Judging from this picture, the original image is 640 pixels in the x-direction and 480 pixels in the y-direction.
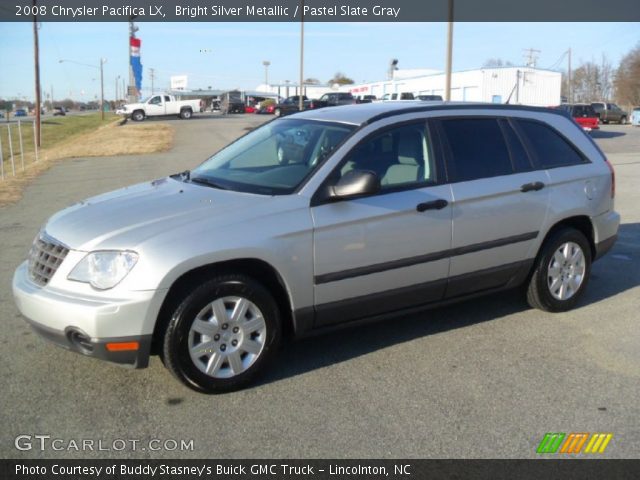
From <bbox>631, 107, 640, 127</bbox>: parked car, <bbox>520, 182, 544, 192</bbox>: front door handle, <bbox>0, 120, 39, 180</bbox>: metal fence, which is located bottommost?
<bbox>0, 120, 39, 180</bbox>: metal fence

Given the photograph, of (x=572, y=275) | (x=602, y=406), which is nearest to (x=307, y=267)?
(x=602, y=406)

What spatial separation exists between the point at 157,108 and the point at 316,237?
4879 cm

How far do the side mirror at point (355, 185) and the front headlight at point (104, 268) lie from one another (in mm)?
1317

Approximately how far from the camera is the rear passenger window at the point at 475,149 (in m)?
4.71

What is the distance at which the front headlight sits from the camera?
11.6 feet

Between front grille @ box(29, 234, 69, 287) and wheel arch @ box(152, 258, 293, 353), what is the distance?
2.24 feet

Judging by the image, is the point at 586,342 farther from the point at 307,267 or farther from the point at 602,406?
the point at 307,267

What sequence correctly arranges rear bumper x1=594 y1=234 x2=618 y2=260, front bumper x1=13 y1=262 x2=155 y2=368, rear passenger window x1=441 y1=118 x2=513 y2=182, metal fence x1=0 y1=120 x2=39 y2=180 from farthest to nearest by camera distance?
1. metal fence x1=0 y1=120 x2=39 y2=180
2. rear bumper x1=594 y1=234 x2=618 y2=260
3. rear passenger window x1=441 y1=118 x2=513 y2=182
4. front bumper x1=13 y1=262 x2=155 y2=368

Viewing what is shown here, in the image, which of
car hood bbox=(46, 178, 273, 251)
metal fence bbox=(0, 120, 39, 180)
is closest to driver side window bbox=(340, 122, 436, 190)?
car hood bbox=(46, 178, 273, 251)

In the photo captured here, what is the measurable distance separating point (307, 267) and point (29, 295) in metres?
1.67

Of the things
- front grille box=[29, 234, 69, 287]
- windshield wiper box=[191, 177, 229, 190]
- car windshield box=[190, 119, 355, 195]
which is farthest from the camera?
windshield wiper box=[191, 177, 229, 190]

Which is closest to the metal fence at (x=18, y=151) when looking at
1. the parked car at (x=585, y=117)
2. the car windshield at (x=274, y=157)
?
the car windshield at (x=274, y=157)
